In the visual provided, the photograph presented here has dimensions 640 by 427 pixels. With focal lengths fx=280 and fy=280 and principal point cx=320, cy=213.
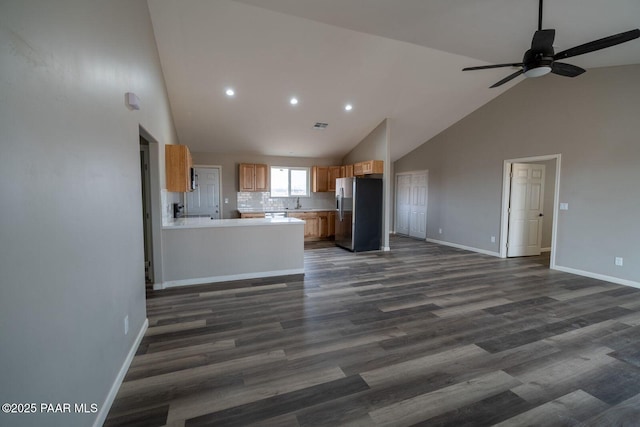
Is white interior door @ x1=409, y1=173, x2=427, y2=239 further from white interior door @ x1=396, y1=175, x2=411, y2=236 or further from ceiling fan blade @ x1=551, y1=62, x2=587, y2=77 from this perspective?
ceiling fan blade @ x1=551, y1=62, x2=587, y2=77

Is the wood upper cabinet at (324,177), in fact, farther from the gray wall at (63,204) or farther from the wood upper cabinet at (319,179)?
the gray wall at (63,204)

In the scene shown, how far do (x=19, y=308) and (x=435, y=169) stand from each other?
8.08m

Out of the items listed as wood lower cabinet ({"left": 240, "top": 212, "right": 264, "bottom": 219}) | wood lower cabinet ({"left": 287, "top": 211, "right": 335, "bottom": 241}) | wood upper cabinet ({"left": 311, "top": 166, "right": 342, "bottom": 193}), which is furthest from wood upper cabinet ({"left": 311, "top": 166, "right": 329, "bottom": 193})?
wood lower cabinet ({"left": 240, "top": 212, "right": 264, "bottom": 219})

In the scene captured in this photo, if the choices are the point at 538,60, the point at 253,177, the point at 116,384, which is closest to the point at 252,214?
the point at 253,177

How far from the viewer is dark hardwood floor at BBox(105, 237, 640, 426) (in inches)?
70.6

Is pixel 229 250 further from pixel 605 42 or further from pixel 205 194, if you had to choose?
pixel 605 42

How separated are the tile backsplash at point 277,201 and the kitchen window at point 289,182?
0.51ft

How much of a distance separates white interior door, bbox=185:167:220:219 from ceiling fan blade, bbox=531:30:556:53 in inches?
276

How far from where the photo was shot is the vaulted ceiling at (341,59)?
299 centimetres

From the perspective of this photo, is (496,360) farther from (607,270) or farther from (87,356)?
(607,270)

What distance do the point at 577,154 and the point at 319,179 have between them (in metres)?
5.75

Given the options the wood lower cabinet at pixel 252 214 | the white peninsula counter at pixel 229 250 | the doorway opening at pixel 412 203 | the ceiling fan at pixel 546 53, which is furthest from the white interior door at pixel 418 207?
the ceiling fan at pixel 546 53

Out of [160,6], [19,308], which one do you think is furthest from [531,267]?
[160,6]

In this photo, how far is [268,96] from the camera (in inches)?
214
